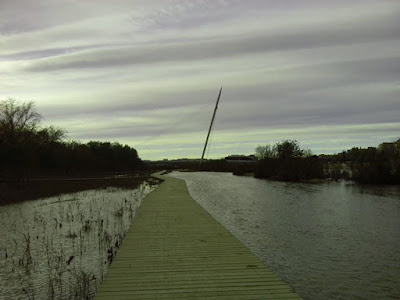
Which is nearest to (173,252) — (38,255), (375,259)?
(38,255)

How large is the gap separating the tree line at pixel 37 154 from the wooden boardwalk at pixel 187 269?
107 ft

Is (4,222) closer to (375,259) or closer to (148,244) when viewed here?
(148,244)

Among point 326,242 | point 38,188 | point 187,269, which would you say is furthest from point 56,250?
point 38,188

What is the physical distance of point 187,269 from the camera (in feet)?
21.0

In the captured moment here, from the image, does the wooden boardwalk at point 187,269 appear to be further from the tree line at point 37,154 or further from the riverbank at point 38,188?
the tree line at point 37,154

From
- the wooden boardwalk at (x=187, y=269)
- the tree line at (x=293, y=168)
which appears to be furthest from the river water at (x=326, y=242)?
the tree line at (x=293, y=168)

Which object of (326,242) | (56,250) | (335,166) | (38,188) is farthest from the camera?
(335,166)

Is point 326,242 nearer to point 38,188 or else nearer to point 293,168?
point 38,188

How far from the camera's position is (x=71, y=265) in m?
8.11

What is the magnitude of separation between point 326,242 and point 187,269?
540cm

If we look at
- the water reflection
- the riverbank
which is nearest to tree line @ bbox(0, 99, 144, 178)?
the riverbank

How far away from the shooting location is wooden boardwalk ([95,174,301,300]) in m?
5.26

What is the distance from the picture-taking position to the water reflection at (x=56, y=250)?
6.73 m

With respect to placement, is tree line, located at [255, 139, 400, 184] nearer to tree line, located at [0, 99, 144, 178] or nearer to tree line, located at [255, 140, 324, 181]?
tree line, located at [255, 140, 324, 181]
